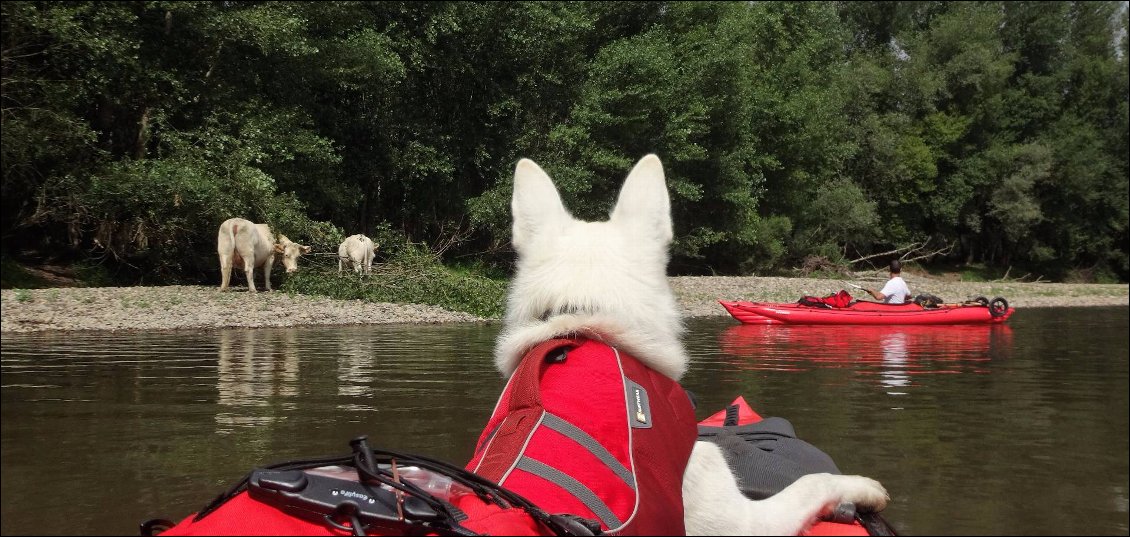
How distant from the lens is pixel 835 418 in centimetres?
762

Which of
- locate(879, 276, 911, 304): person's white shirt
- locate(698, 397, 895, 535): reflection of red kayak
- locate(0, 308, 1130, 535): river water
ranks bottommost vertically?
locate(0, 308, 1130, 535): river water

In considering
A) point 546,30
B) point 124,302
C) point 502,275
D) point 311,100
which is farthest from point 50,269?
point 546,30

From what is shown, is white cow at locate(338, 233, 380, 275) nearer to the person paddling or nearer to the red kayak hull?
the red kayak hull

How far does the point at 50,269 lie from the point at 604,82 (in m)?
16.0

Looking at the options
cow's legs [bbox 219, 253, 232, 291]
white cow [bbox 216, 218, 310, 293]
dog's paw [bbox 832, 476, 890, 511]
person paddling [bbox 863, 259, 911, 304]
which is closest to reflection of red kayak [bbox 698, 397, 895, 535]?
dog's paw [bbox 832, 476, 890, 511]

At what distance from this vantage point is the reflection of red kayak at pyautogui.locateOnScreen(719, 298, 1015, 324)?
57.7ft

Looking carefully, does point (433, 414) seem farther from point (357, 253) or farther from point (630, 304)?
point (357, 253)

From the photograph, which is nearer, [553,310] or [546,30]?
[553,310]

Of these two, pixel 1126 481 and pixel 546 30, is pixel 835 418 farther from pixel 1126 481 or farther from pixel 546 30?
pixel 546 30

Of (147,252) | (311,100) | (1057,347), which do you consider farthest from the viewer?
(311,100)

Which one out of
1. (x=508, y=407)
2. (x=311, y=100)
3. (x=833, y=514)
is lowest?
(x=833, y=514)

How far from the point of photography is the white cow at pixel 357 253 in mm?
20031

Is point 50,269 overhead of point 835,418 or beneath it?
overhead

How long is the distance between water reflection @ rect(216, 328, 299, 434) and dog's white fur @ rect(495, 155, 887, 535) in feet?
14.0
